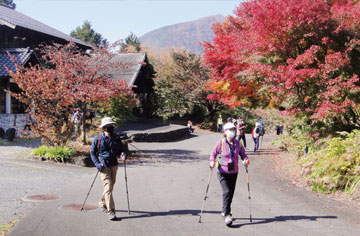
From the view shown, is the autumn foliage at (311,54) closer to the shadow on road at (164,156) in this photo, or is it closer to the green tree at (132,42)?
the shadow on road at (164,156)

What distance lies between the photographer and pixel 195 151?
18359mm

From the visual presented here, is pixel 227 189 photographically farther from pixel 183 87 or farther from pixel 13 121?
pixel 183 87

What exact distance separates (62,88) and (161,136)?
31.5 feet

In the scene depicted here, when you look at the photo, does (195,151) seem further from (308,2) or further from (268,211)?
(268,211)

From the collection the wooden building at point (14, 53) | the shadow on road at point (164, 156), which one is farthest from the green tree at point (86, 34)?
the shadow on road at point (164, 156)

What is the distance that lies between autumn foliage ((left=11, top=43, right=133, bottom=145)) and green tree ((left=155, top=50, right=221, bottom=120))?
18917mm

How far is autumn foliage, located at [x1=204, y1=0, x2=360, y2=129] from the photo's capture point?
38.0 ft

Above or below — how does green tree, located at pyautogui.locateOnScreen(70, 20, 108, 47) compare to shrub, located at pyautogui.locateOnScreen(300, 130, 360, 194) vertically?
above

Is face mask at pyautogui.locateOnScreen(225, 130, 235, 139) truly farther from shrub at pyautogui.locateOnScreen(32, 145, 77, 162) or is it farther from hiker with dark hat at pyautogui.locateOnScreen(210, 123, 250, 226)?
shrub at pyautogui.locateOnScreen(32, 145, 77, 162)

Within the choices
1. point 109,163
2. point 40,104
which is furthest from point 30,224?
point 40,104

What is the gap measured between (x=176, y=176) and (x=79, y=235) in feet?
19.3

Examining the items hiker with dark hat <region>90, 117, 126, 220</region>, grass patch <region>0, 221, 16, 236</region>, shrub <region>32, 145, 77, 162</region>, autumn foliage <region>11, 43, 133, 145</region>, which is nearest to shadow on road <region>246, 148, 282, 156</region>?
autumn foliage <region>11, 43, 133, 145</region>

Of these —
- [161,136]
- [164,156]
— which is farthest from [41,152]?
[161,136]

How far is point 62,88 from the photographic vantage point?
13.3 meters
